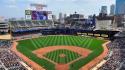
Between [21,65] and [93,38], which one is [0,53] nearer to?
[21,65]

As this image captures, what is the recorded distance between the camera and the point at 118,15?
15538 centimetres

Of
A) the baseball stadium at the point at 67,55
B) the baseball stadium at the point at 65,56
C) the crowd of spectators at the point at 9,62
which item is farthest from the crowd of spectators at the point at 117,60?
the crowd of spectators at the point at 9,62

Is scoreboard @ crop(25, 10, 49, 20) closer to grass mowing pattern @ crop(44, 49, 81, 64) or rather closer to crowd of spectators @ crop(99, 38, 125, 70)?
grass mowing pattern @ crop(44, 49, 81, 64)

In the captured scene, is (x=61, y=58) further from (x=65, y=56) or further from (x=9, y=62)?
(x=9, y=62)

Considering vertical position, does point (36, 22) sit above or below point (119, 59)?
above

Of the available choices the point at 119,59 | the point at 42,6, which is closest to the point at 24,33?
the point at 42,6

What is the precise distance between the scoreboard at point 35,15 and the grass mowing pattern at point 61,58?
4276 cm

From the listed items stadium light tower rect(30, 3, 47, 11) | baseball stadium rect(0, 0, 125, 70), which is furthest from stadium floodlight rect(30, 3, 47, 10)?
baseball stadium rect(0, 0, 125, 70)

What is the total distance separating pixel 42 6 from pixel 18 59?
176 feet

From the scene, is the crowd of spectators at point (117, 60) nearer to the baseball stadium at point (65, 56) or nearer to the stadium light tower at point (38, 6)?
the baseball stadium at point (65, 56)

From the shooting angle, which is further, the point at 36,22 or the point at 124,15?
the point at 124,15

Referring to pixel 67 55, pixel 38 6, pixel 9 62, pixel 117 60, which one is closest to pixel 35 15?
pixel 38 6

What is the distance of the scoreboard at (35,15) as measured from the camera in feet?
A: 306

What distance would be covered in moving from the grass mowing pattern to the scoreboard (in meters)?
42.8
